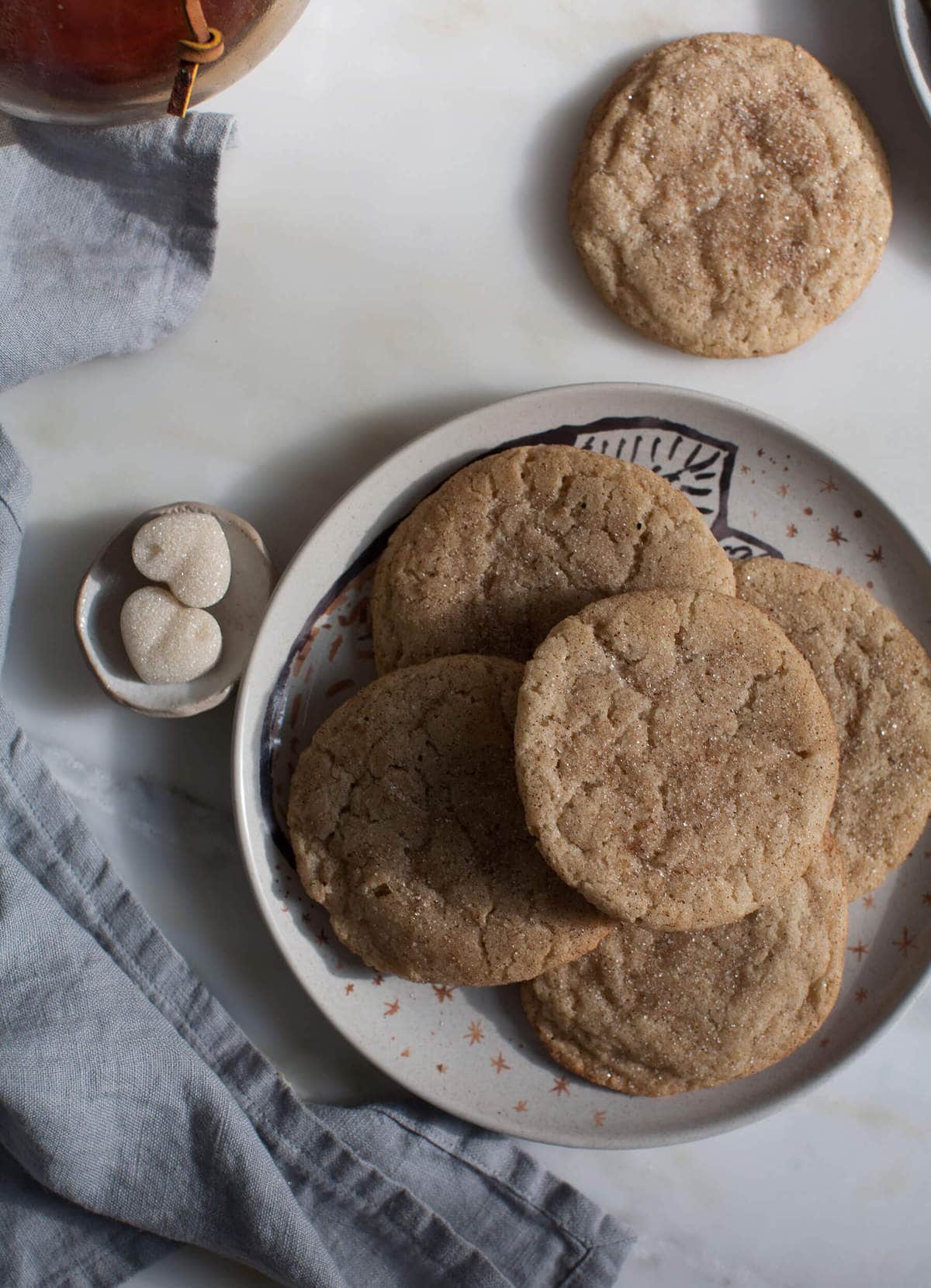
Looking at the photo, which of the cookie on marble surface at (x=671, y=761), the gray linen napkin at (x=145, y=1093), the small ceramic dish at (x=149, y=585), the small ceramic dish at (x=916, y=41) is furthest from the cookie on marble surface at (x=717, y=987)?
the small ceramic dish at (x=916, y=41)

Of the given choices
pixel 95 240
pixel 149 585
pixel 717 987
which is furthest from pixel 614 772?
pixel 95 240

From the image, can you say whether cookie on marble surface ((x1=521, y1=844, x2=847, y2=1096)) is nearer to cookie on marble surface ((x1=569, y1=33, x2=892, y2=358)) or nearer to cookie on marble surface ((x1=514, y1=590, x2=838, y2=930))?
cookie on marble surface ((x1=514, y1=590, x2=838, y2=930))

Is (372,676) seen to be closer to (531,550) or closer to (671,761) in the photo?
(531,550)

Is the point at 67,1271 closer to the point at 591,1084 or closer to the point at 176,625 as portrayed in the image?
the point at 591,1084

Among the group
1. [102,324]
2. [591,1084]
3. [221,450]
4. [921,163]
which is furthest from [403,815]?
[921,163]

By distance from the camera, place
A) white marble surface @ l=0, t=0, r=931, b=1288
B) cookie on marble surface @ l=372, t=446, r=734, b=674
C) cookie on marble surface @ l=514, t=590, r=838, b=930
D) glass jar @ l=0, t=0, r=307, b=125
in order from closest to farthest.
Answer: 1. glass jar @ l=0, t=0, r=307, b=125
2. cookie on marble surface @ l=514, t=590, r=838, b=930
3. cookie on marble surface @ l=372, t=446, r=734, b=674
4. white marble surface @ l=0, t=0, r=931, b=1288

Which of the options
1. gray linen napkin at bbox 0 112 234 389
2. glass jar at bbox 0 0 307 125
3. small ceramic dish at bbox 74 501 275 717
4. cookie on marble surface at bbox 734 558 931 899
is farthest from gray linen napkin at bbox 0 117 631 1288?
cookie on marble surface at bbox 734 558 931 899
